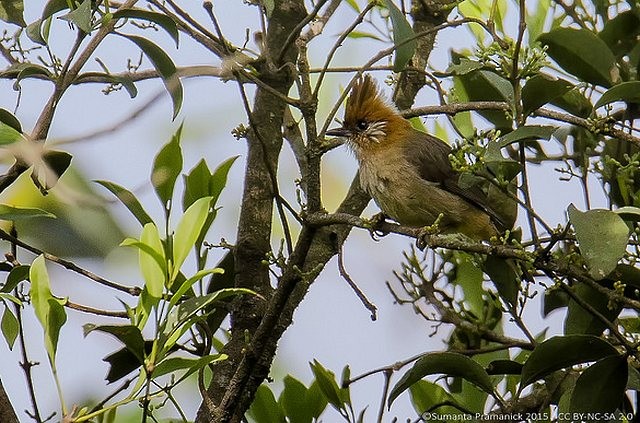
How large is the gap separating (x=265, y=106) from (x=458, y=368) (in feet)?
4.12

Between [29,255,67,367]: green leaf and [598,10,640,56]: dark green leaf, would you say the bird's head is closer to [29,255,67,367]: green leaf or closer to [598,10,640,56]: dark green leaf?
[598,10,640,56]: dark green leaf

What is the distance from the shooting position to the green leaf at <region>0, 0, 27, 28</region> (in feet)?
8.71

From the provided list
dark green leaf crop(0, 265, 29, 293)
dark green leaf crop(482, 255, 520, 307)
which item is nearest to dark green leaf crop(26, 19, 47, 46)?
dark green leaf crop(0, 265, 29, 293)

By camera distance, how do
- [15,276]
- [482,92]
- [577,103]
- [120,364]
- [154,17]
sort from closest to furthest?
[15,276] → [154,17] → [120,364] → [577,103] → [482,92]

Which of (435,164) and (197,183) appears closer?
(197,183)

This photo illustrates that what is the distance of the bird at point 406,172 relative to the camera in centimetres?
385

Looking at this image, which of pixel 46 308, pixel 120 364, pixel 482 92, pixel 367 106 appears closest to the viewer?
pixel 46 308

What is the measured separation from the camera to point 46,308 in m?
1.93

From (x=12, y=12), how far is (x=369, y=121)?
78.9 inches

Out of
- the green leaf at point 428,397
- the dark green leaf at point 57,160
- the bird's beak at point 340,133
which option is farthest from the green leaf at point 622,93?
the bird's beak at point 340,133

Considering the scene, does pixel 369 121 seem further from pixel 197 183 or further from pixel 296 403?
pixel 296 403

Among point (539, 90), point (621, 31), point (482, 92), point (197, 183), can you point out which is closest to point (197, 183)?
point (197, 183)

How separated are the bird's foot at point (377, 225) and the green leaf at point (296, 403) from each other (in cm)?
52

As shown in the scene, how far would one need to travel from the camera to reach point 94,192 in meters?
2.51
